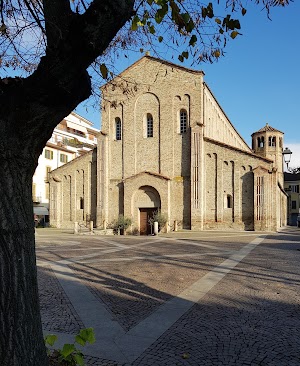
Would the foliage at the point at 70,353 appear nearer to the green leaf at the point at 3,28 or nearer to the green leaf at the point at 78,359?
the green leaf at the point at 78,359

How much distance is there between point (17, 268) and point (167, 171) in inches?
1046

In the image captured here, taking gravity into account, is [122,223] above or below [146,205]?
below

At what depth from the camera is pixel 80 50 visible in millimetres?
→ 2729

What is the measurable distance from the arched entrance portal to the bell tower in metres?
22.9

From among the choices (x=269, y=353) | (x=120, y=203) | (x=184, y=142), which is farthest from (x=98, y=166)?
(x=269, y=353)

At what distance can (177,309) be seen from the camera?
20.4 ft

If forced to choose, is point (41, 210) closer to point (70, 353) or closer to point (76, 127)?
point (76, 127)

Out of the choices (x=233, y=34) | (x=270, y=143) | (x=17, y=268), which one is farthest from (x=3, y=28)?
(x=270, y=143)

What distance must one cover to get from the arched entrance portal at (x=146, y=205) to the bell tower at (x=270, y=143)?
75.3 ft

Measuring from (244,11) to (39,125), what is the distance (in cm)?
296

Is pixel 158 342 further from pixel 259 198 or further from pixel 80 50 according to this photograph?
pixel 259 198

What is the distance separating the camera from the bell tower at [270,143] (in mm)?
46344

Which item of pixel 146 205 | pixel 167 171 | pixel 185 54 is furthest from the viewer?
pixel 146 205

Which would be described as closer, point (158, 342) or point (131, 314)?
point (158, 342)
